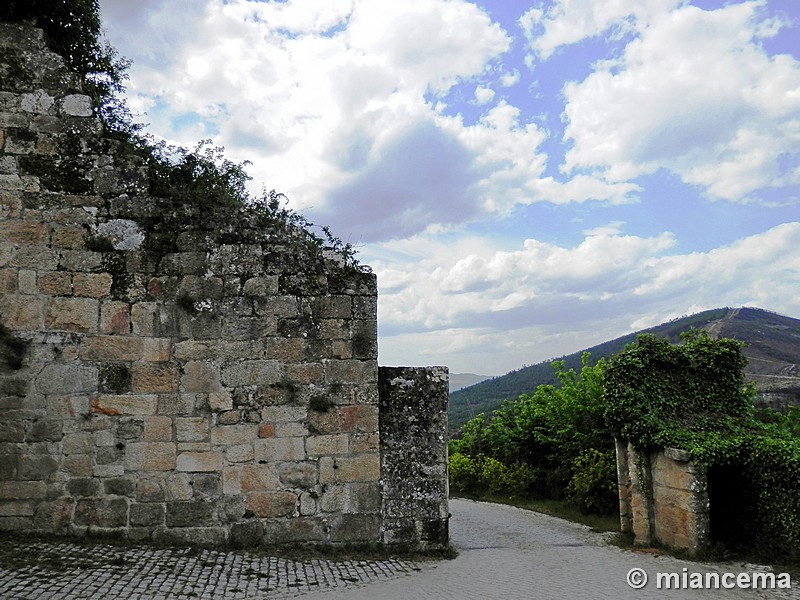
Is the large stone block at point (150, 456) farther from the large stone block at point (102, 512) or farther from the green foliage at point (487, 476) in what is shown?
the green foliage at point (487, 476)

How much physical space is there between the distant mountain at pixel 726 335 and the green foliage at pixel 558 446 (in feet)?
34.5

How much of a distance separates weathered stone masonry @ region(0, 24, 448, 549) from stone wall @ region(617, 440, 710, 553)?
3.02 meters

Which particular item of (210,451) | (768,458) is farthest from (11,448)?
(768,458)

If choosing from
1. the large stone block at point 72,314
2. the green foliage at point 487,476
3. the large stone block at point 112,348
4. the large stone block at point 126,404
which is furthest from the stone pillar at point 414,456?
the green foliage at point 487,476

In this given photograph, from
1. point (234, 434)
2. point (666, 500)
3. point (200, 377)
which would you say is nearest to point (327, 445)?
point (234, 434)

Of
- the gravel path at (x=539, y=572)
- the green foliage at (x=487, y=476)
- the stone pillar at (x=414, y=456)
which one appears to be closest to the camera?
the gravel path at (x=539, y=572)

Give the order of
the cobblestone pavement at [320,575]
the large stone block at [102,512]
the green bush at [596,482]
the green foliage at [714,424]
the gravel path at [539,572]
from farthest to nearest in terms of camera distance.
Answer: the green bush at [596,482]
the green foliage at [714,424]
the large stone block at [102,512]
the gravel path at [539,572]
the cobblestone pavement at [320,575]

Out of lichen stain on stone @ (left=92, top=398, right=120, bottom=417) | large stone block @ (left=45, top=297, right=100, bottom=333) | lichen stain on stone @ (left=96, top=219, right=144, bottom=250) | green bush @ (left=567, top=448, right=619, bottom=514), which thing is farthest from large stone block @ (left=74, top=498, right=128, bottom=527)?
green bush @ (left=567, top=448, right=619, bottom=514)

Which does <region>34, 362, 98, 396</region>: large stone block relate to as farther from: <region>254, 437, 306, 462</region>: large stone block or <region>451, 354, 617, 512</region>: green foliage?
<region>451, 354, 617, 512</region>: green foliage

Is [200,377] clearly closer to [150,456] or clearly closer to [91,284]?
[150,456]

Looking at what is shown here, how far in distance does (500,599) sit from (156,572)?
10.3 ft

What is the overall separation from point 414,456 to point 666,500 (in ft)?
11.4

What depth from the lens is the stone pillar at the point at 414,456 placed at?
269 inches

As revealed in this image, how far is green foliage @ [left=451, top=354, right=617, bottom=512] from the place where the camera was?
11250 millimetres
